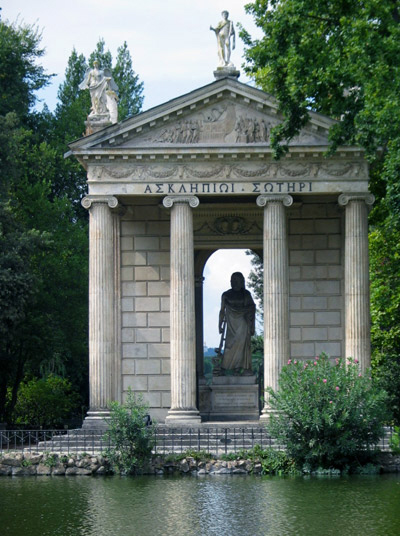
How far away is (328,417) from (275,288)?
8660mm

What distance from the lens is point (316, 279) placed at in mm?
45594

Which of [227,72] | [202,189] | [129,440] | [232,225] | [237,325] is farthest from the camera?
[232,225]

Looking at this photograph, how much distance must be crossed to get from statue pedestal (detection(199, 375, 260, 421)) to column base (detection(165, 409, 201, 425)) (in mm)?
2937

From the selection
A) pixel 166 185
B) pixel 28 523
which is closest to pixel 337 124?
pixel 166 185

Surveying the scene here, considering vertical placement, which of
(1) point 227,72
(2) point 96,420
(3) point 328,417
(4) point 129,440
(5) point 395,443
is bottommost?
(5) point 395,443

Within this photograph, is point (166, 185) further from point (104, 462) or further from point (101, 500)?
point (101, 500)

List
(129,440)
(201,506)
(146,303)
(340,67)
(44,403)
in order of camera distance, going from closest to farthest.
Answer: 1. (201,506)
2. (129,440)
3. (340,67)
4. (146,303)
5. (44,403)

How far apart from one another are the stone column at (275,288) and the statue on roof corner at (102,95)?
6.68m

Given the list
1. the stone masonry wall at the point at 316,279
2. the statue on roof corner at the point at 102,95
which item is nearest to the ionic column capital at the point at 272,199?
the stone masonry wall at the point at 316,279

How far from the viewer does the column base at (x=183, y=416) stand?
4159cm

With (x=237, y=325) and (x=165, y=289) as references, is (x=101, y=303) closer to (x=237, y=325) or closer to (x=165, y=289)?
(x=165, y=289)

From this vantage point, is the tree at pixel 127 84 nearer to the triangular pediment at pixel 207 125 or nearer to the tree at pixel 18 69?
the tree at pixel 18 69

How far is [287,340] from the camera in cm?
4241

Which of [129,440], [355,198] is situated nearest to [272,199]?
[355,198]
